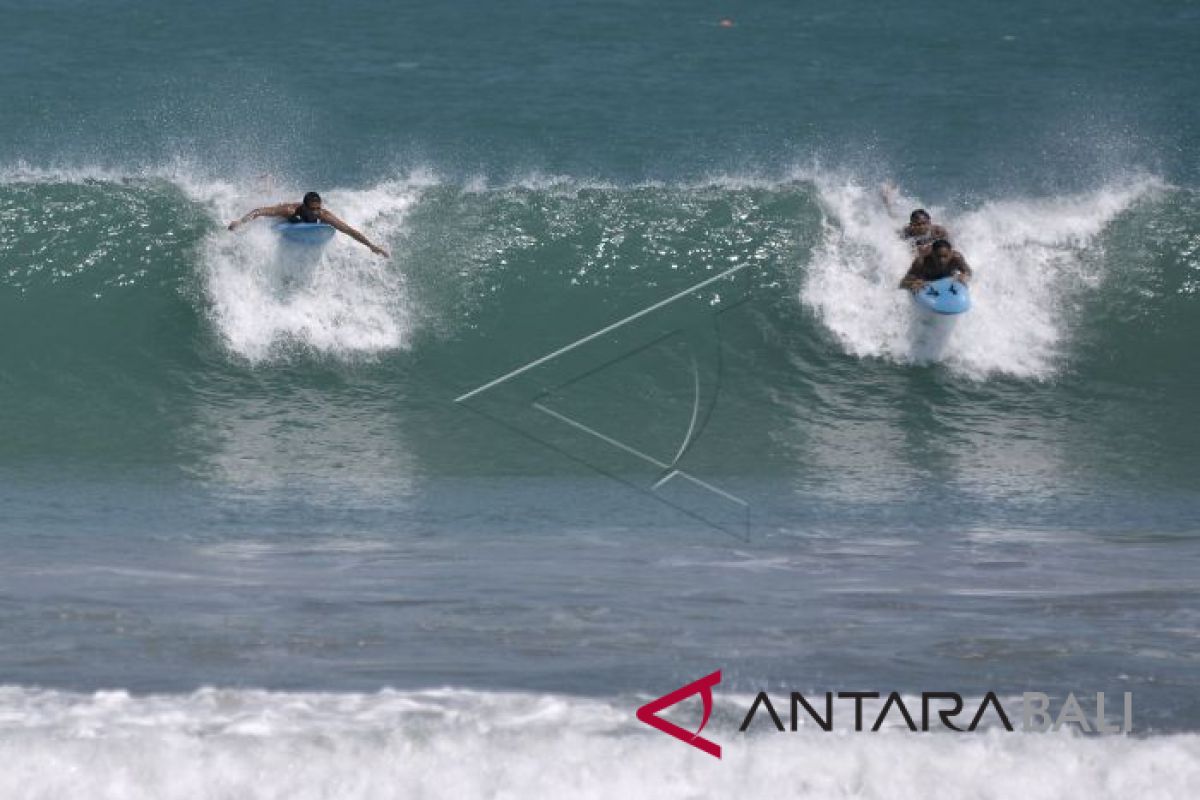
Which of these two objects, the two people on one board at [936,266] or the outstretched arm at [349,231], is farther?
the outstretched arm at [349,231]

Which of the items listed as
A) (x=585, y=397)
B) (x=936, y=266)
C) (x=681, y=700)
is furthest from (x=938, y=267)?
(x=681, y=700)

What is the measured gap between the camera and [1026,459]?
1438 cm

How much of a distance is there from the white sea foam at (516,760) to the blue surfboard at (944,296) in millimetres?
6747

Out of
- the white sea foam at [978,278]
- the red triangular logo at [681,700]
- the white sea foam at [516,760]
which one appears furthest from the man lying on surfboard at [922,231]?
the white sea foam at [516,760]

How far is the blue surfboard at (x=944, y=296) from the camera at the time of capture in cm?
1586

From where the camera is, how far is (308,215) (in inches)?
653

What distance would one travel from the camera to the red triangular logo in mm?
9617

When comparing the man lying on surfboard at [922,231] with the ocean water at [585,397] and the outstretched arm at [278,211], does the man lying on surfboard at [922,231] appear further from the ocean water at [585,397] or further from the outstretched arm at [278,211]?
the outstretched arm at [278,211]

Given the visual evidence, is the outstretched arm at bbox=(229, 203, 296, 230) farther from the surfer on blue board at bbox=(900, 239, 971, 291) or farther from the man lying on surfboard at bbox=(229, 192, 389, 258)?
the surfer on blue board at bbox=(900, 239, 971, 291)

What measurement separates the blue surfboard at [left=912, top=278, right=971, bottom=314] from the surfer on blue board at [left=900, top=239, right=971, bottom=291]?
0.25ft

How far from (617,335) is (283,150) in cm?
550

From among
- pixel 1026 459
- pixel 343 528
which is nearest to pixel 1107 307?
pixel 1026 459

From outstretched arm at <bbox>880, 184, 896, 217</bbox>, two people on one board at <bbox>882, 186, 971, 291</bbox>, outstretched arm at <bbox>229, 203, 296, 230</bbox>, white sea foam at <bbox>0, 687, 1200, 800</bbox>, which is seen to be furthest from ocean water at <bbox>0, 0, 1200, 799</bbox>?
outstretched arm at <bbox>229, 203, 296, 230</bbox>

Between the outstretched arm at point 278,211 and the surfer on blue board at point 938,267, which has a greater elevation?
the outstretched arm at point 278,211
